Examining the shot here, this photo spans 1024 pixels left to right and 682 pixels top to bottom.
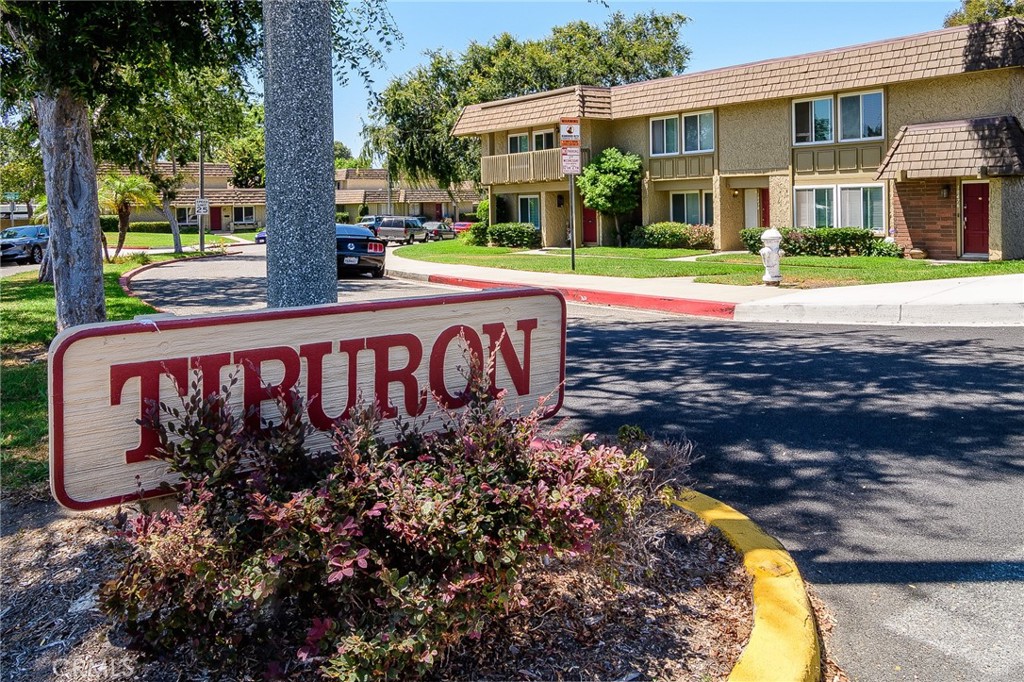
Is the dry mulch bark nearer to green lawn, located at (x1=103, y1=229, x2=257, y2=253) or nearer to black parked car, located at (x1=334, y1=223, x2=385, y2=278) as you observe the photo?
black parked car, located at (x1=334, y1=223, x2=385, y2=278)

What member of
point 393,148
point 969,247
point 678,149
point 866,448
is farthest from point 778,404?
point 393,148

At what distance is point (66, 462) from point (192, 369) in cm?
48

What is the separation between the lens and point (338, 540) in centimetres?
295

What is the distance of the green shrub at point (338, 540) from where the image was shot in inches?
114

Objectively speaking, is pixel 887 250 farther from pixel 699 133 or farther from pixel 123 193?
pixel 123 193

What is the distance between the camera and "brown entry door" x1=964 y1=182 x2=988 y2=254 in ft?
84.8

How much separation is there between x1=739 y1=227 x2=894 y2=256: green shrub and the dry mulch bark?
25.0 m

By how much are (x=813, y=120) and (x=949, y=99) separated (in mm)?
4566

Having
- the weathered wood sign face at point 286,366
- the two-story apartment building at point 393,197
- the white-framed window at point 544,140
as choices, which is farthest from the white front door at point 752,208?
the two-story apartment building at point 393,197

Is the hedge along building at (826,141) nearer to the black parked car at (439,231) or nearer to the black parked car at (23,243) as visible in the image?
the black parked car at (23,243)

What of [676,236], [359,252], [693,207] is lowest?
[359,252]

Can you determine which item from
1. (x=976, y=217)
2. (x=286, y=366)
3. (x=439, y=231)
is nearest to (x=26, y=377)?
(x=286, y=366)

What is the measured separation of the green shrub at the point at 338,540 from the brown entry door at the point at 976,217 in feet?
84.1

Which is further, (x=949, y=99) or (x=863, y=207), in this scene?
(x=863, y=207)
